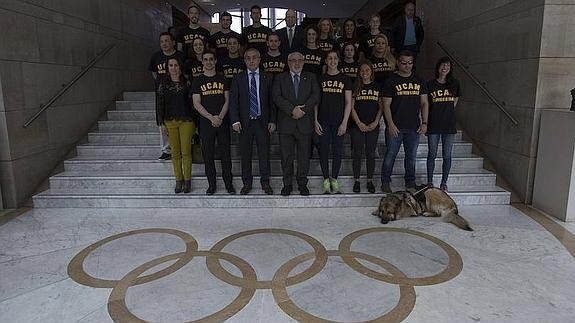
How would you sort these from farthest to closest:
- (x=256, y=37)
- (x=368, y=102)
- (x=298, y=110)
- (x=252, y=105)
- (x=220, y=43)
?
1. (x=220, y=43)
2. (x=256, y=37)
3. (x=368, y=102)
4. (x=252, y=105)
5. (x=298, y=110)

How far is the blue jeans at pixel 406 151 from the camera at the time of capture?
4461 mm

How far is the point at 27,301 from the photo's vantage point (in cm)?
263

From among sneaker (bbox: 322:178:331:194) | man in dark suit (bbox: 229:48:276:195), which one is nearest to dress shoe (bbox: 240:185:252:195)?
man in dark suit (bbox: 229:48:276:195)

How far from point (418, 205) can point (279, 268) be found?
1895 mm

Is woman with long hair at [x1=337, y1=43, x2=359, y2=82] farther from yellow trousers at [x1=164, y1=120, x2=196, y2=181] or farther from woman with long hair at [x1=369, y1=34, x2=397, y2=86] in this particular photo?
yellow trousers at [x1=164, y1=120, x2=196, y2=181]

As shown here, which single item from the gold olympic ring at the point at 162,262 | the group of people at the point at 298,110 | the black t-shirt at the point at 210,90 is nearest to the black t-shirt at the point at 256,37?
the group of people at the point at 298,110

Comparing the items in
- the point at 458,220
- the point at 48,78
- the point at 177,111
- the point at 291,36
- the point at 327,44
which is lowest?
the point at 458,220

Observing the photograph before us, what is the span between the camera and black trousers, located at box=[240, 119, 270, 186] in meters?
4.35

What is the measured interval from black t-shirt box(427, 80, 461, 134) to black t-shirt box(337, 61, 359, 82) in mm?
867

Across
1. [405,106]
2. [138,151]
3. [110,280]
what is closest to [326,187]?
[405,106]

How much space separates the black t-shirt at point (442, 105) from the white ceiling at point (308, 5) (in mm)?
9559

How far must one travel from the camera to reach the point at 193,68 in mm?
4816

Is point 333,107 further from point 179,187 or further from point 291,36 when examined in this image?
point 179,187

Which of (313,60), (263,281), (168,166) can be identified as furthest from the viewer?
(168,166)
